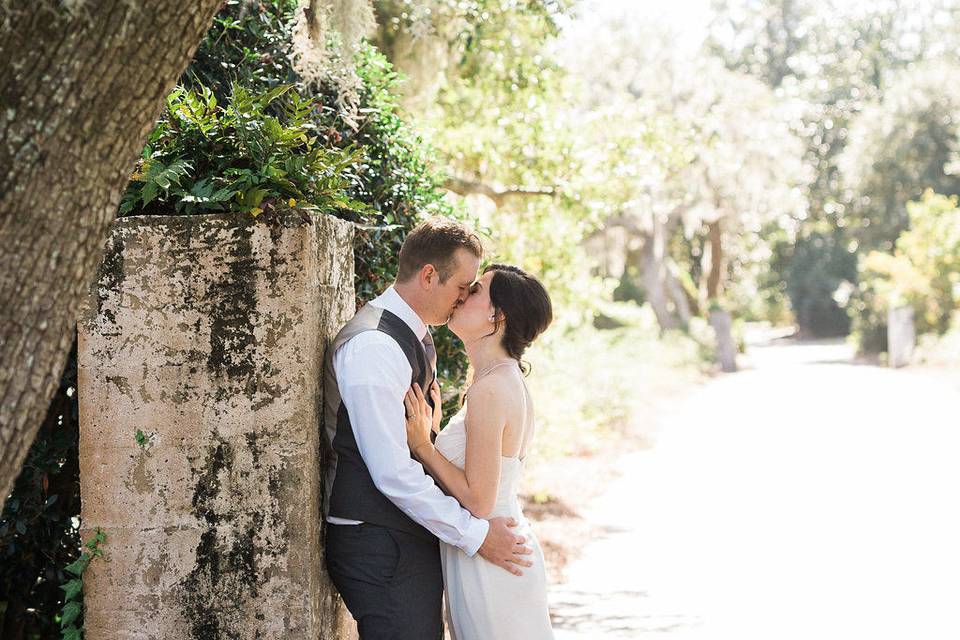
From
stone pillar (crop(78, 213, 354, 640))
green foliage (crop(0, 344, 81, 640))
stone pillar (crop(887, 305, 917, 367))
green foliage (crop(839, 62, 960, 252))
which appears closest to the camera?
stone pillar (crop(78, 213, 354, 640))

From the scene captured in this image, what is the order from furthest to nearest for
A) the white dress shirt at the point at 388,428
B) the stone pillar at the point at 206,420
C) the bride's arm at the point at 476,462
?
the bride's arm at the point at 476,462 < the stone pillar at the point at 206,420 < the white dress shirt at the point at 388,428

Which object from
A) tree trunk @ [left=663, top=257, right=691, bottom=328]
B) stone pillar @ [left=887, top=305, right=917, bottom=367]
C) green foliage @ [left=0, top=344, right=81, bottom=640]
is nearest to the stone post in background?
stone pillar @ [left=887, top=305, right=917, bottom=367]

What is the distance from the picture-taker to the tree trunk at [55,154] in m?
2.10

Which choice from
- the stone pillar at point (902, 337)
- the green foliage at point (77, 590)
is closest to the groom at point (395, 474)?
the green foliage at point (77, 590)

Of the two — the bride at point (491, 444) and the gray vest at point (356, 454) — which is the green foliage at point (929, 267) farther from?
the gray vest at point (356, 454)

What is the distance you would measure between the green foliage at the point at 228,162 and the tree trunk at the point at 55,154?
112 cm

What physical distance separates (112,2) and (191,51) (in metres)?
0.23

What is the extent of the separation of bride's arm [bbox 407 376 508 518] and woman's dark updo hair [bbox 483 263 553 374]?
278mm

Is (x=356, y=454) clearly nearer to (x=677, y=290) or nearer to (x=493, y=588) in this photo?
(x=493, y=588)

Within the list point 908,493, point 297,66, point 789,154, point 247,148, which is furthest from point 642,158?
point 789,154

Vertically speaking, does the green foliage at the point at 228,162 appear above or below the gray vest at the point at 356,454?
above

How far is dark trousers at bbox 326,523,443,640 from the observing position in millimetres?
3293

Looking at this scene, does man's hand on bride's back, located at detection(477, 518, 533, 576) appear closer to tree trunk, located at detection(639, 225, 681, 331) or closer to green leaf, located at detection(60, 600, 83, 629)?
green leaf, located at detection(60, 600, 83, 629)

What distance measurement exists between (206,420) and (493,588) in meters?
1.07
